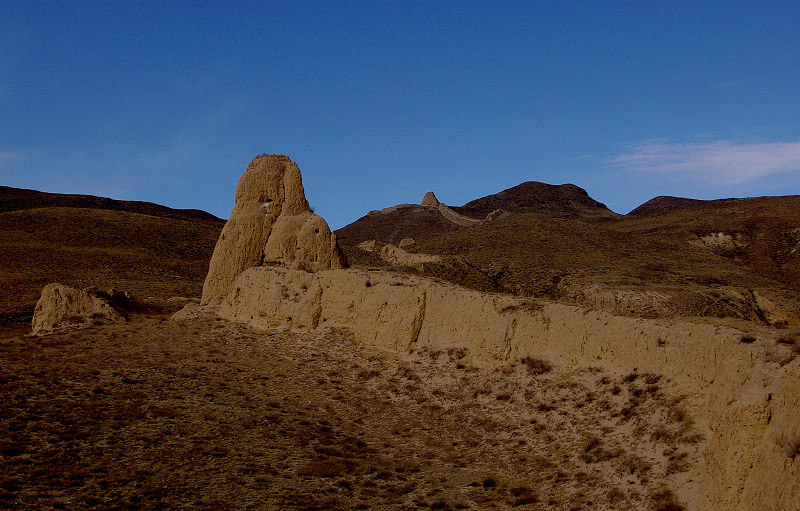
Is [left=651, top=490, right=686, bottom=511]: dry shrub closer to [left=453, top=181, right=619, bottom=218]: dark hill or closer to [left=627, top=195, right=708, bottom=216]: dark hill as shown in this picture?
[left=453, top=181, right=619, bottom=218]: dark hill

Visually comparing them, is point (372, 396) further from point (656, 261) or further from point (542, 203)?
point (542, 203)

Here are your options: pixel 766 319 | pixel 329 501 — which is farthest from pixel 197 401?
pixel 766 319

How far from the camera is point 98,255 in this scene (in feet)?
145

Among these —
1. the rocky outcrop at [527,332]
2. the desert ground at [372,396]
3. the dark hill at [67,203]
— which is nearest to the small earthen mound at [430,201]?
the dark hill at [67,203]

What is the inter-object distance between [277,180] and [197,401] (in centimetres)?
1077

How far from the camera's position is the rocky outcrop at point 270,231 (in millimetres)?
21859

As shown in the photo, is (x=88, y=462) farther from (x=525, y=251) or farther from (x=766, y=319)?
(x=525, y=251)

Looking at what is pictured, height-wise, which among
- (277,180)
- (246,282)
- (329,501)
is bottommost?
(329,501)

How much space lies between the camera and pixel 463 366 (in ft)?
50.6

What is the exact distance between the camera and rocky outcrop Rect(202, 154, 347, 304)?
2186 centimetres

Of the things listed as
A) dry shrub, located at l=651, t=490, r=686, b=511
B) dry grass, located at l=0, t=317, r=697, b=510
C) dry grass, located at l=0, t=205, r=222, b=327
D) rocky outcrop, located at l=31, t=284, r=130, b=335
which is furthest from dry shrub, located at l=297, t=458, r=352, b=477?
dry grass, located at l=0, t=205, r=222, b=327

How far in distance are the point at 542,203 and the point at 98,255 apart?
8609 cm

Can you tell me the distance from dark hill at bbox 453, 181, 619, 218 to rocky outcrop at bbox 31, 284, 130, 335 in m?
84.6

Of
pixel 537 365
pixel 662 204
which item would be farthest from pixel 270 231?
pixel 662 204
